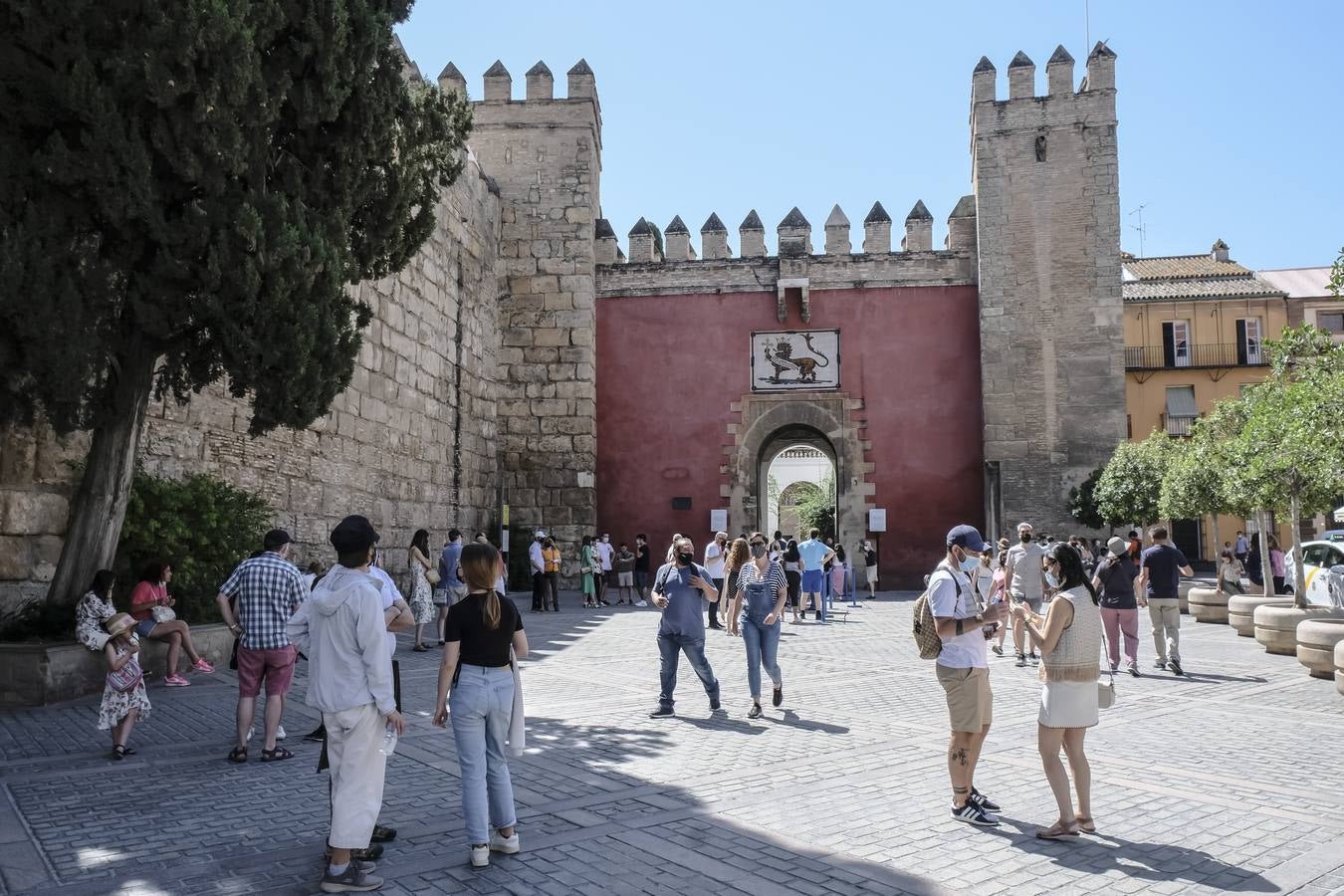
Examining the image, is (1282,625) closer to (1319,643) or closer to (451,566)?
(1319,643)

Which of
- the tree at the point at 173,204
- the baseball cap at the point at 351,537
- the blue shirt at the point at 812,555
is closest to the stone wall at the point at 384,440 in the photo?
the tree at the point at 173,204

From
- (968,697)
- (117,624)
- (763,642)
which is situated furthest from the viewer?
(763,642)

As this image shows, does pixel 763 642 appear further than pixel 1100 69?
No

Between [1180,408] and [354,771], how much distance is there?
30326mm

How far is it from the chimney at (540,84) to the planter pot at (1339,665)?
17683 millimetres

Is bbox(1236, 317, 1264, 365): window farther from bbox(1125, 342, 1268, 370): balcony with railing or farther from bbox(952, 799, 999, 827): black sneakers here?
bbox(952, 799, 999, 827): black sneakers

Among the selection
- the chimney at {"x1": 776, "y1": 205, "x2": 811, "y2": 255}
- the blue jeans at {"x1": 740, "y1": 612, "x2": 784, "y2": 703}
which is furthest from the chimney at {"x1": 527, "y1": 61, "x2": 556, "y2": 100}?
the blue jeans at {"x1": 740, "y1": 612, "x2": 784, "y2": 703}

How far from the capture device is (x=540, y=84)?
20953 mm

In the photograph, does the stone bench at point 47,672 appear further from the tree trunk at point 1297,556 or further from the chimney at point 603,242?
the chimney at point 603,242

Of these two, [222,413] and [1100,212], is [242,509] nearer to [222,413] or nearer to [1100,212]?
[222,413]

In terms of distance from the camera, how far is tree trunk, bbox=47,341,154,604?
739 cm

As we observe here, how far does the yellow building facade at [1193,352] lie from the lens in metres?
29.3

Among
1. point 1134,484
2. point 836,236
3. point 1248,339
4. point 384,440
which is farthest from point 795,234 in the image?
point 1248,339

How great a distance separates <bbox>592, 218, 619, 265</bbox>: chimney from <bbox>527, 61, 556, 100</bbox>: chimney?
276cm
